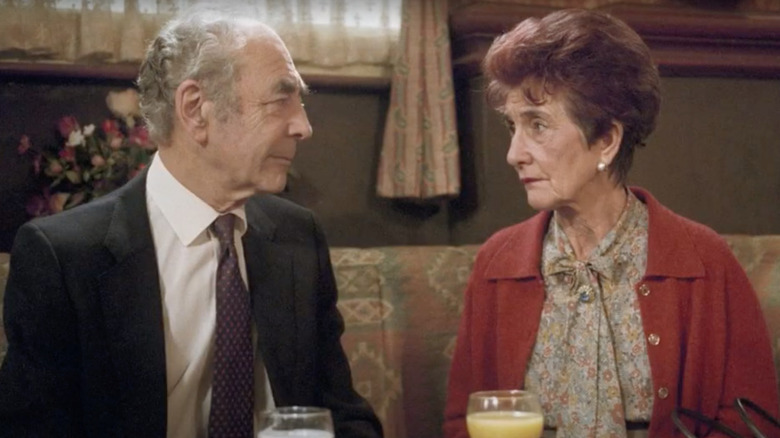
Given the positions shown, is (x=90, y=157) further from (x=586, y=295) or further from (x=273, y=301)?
(x=586, y=295)

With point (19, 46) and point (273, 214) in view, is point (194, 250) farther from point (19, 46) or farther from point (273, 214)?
point (19, 46)

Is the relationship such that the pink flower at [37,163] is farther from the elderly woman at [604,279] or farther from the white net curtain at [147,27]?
the elderly woman at [604,279]

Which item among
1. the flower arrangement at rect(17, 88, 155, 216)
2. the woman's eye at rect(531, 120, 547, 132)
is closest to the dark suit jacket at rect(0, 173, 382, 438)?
the woman's eye at rect(531, 120, 547, 132)

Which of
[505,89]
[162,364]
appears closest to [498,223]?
[505,89]

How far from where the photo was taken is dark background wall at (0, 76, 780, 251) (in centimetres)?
334

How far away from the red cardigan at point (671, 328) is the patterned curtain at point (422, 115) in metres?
1.25

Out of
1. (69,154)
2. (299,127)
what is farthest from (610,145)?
(69,154)

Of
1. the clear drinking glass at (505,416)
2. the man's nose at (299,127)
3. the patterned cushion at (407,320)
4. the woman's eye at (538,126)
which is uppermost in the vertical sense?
the man's nose at (299,127)

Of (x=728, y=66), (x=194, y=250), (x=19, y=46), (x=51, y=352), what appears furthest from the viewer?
(x=728, y=66)

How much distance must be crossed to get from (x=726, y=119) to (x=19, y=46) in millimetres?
2380

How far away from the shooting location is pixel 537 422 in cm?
150

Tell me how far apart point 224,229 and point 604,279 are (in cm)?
77

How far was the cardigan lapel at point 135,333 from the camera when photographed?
69.2 inches

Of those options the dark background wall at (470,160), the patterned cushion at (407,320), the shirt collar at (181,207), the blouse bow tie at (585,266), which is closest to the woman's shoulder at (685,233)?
the blouse bow tie at (585,266)
